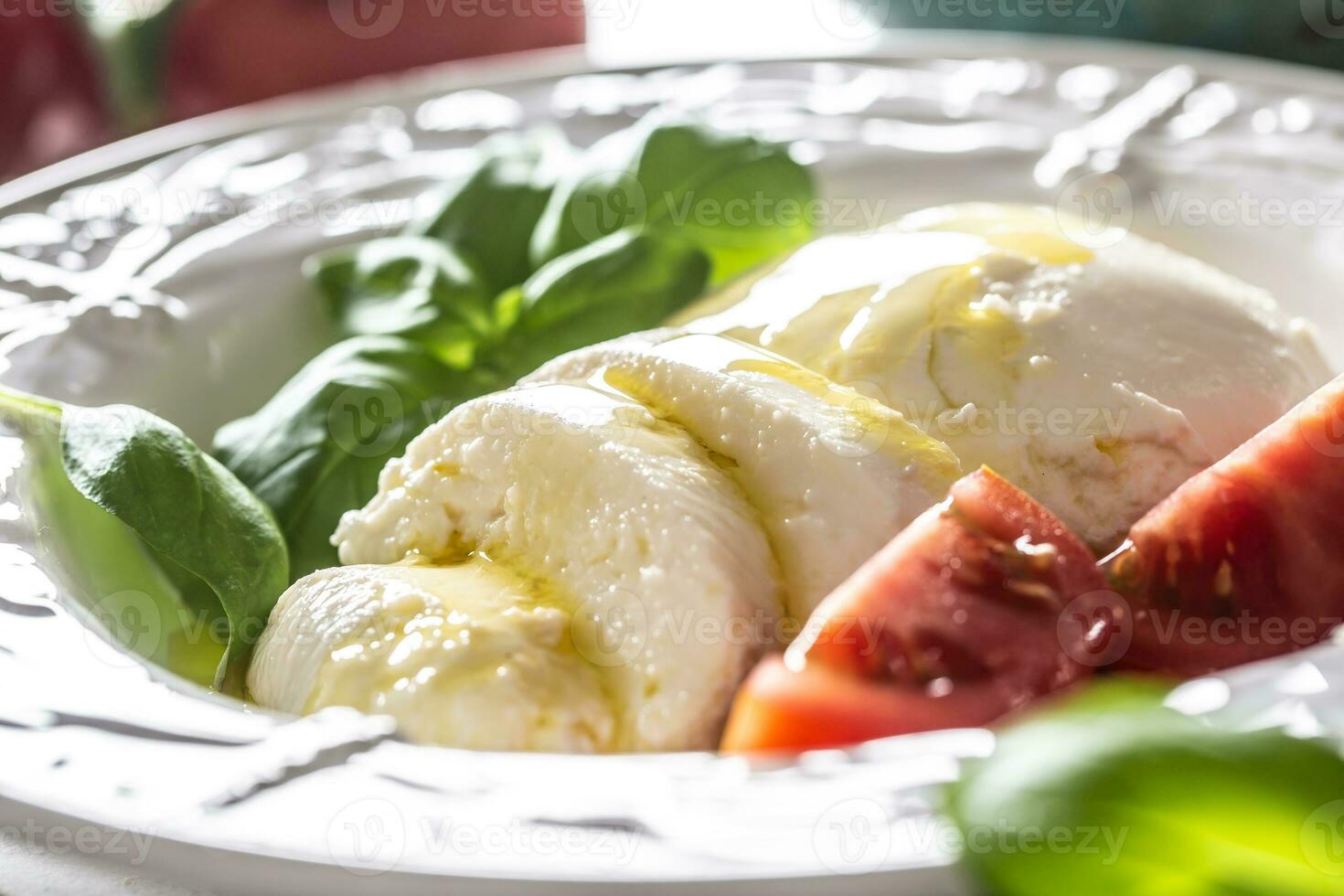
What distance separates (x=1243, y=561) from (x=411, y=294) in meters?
0.95

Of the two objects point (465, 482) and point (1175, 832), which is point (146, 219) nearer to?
point (465, 482)

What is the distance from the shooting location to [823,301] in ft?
4.04

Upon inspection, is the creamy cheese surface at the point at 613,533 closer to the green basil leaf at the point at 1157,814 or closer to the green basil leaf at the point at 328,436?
the green basil leaf at the point at 328,436

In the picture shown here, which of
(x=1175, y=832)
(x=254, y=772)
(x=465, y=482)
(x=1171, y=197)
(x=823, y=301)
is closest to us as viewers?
(x=1175, y=832)

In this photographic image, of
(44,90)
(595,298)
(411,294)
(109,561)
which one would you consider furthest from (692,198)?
(44,90)

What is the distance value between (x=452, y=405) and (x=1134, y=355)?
69cm

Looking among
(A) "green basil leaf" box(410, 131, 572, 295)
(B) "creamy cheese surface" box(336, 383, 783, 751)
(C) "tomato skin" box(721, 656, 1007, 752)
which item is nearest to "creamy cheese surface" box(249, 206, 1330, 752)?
(B) "creamy cheese surface" box(336, 383, 783, 751)

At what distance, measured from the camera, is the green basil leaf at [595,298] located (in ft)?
4.72

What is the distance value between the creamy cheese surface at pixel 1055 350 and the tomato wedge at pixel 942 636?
222mm

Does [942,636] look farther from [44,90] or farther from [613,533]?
[44,90]

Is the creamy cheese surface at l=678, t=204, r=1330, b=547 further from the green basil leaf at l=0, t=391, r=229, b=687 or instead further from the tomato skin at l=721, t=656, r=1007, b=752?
the green basil leaf at l=0, t=391, r=229, b=687

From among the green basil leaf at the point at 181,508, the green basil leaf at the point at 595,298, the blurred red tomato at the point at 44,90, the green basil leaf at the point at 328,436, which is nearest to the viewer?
the green basil leaf at the point at 181,508

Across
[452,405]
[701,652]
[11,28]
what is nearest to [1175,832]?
[701,652]

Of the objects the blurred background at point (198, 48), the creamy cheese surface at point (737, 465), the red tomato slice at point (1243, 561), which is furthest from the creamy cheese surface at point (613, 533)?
the blurred background at point (198, 48)
